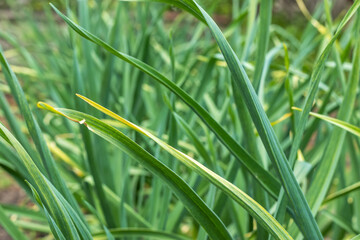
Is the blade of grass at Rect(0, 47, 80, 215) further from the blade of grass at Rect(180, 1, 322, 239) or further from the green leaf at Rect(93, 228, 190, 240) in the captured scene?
the blade of grass at Rect(180, 1, 322, 239)

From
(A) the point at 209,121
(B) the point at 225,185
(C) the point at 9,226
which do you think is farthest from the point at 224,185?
(C) the point at 9,226

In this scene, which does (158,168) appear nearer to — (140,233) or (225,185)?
(225,185)

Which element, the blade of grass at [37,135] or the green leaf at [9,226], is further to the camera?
the green leaf at [9,226]

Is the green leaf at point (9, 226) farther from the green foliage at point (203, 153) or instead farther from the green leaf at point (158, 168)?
the green leaf at point (158, 168)

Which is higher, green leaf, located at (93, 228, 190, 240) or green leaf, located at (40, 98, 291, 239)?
green leaf, located at (40, 98, 291, 239)

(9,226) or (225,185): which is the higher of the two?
(225,185)

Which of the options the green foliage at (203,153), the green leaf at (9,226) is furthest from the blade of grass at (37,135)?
the green leaf at (9,226)

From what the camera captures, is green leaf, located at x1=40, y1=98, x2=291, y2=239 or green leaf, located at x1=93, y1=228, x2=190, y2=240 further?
green leaf, located at x1=93, y1=228, x2=190, y2=240

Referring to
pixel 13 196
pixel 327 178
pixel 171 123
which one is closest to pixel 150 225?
pixel 171 123

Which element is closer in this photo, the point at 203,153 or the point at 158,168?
the point at 158,168

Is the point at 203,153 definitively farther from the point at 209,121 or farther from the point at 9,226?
the point at 9,226

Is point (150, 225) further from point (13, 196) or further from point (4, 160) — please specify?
point (13, 196)

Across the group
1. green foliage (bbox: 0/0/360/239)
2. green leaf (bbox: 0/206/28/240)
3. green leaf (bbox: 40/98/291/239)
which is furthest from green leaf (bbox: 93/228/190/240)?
green leaf (bbox: 40/98/291/239)
